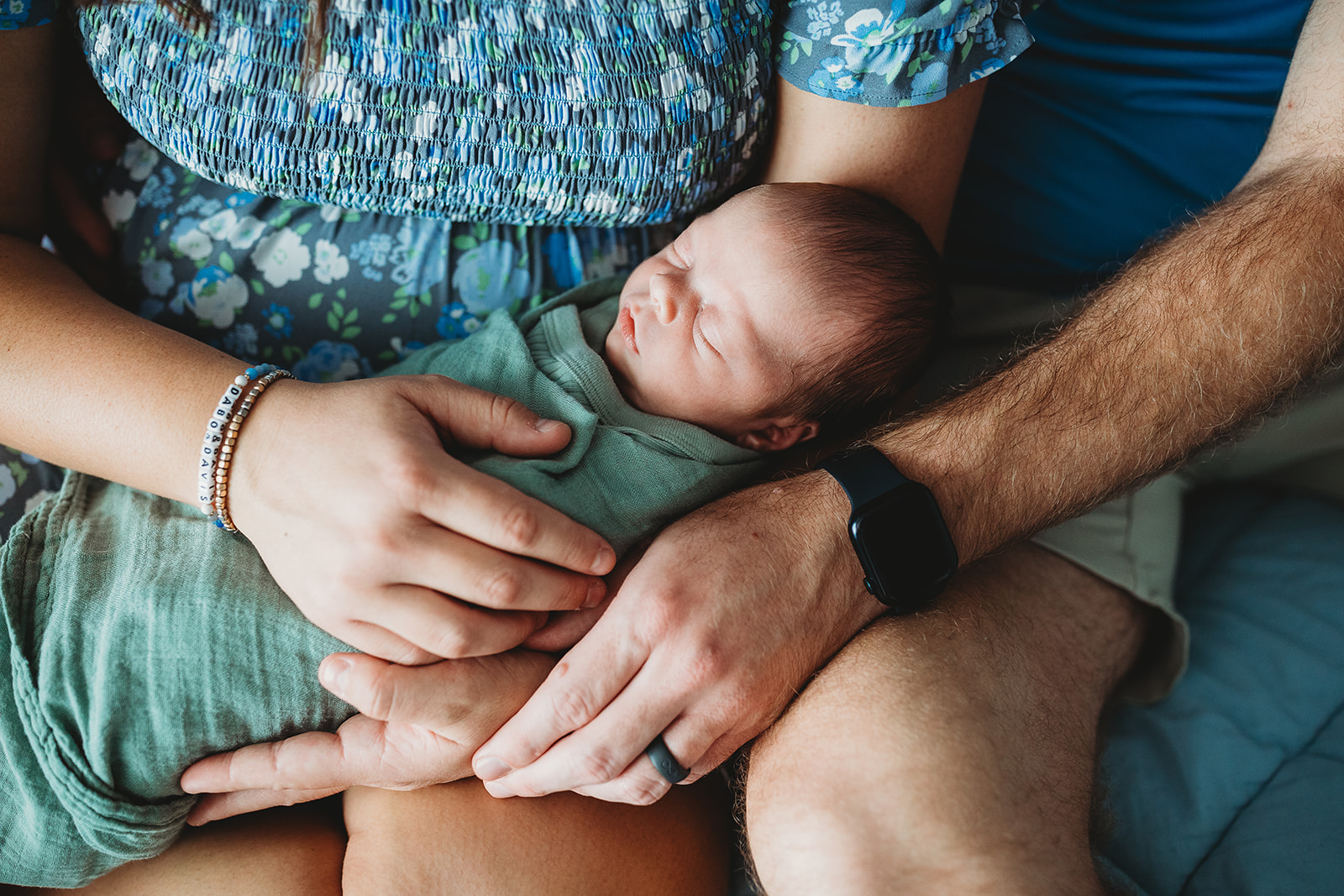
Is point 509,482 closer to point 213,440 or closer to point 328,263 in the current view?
point 213,440

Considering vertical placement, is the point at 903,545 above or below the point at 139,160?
below

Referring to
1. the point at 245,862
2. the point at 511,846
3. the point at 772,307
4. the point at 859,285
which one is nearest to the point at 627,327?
the point at 772,307

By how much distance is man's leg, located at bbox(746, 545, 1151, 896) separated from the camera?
31.4 inches

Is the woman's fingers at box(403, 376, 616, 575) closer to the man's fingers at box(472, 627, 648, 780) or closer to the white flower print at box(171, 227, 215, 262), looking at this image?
the man's fingers at box(472, 627, 648, 780)

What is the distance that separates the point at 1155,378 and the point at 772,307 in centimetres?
50

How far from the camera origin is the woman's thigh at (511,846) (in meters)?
0.90

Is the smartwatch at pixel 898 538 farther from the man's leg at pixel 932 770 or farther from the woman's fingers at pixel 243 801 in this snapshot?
the woman's fingers at pixel 243 801

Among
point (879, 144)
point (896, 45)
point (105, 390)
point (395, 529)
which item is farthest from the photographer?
point (879, 144)

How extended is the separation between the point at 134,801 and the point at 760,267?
3.10ft

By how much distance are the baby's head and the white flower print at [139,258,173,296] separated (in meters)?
0.58

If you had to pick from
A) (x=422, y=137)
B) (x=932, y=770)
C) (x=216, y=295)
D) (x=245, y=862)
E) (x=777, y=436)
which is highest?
(x=422, y=137)

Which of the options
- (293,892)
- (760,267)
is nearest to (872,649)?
(760,267)

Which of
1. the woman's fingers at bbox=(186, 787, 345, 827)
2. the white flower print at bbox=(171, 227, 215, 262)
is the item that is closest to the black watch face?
the woman's fingers at bbox=(186, 787, 345, 827)

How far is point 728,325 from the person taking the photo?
3.49 ft
